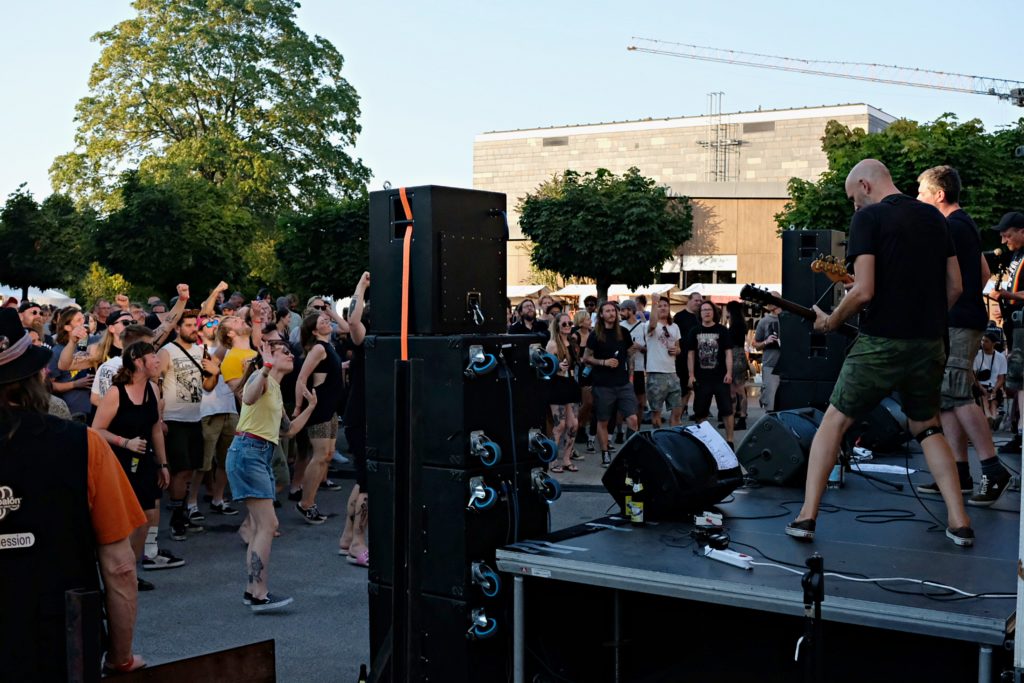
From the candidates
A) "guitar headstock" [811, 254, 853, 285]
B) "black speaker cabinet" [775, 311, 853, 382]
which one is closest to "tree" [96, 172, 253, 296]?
"black speaker cabinet" [775, 311, 853, 382]

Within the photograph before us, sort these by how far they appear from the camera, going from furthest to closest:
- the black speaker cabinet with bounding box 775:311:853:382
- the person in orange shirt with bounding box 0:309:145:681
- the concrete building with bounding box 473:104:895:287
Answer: the concrete building with bounding box 473:104:895:287 < the black speaker cabinet with bounding box 775:311:853:382 < the person in orange shirt with bounding box 0:309:145:681

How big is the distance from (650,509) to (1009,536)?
182 cm

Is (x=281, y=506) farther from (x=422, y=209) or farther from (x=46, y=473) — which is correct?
(x=46, y=473)

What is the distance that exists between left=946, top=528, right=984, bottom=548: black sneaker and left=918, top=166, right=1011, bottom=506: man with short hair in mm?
1036

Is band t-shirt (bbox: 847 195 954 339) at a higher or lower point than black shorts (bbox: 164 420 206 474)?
higher

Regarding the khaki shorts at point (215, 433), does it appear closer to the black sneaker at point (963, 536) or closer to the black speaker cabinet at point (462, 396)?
the black speaker cabinet at point (462, 396)

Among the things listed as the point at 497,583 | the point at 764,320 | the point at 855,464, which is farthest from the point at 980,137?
the point at 497,583

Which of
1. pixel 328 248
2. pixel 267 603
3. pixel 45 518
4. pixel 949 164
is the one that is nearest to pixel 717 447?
pixel 267 603

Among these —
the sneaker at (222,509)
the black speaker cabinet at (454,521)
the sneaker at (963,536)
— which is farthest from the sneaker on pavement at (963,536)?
the sneaker at (222,509)

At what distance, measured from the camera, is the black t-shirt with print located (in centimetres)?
1291

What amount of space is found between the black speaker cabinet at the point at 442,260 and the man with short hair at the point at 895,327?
1718mm

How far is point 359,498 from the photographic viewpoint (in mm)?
7617

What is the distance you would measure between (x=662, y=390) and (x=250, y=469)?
8031 mm

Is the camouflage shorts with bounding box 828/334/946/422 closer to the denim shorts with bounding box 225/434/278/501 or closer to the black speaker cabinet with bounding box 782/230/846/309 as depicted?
the denim shorts with bounding box 225/434/278/501
